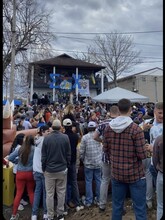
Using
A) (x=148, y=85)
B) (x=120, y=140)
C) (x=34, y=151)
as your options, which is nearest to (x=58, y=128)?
(x=34, y=151)

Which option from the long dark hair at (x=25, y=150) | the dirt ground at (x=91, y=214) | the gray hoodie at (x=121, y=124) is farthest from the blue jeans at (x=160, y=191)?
the long dark hair at (x=25, y=150)

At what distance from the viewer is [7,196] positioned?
253 inches

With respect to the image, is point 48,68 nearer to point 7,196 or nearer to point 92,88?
point 92,88

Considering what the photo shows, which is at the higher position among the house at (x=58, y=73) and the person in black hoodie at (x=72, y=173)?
the house at (x=58, y=73)

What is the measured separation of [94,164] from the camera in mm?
6113

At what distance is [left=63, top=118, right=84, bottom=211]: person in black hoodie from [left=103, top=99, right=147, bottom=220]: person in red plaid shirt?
2.04 meters

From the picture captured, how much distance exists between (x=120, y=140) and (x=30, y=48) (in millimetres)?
26547

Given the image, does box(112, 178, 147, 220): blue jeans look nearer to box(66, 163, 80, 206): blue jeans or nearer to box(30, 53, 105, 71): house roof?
box(66, 163, 80, 206): blue jeans

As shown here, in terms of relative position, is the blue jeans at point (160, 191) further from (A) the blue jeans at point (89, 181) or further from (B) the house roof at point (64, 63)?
(B) the house roof at point (64, 63)

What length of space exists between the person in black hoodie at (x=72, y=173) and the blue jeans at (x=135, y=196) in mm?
2033

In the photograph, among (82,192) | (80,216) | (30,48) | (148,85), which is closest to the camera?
(80,216)

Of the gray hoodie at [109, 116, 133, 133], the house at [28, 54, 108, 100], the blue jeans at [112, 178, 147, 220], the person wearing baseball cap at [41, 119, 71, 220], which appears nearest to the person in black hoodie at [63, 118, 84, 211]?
the person wearing baseball cap at [41, 119, 71, 220]

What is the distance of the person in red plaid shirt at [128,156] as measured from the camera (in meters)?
3.88

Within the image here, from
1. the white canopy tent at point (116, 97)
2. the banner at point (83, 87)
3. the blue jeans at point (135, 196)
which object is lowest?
the blue jeans at point (135, 196)
